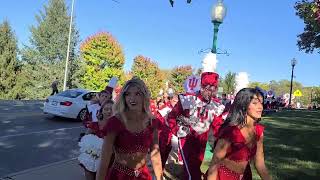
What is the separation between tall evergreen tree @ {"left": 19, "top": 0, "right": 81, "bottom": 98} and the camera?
2357 inches

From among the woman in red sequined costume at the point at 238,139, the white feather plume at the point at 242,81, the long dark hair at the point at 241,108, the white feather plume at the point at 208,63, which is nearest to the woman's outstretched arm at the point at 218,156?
the woman in red sequined costume at the point at 238,139

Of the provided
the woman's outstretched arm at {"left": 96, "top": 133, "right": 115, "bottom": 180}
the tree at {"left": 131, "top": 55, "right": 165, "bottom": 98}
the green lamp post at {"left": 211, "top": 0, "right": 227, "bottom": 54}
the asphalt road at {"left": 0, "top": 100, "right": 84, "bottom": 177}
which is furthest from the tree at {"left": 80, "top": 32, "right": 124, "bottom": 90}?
the woman's outstretched arm at {"left": 96, "top": 133, "right": 115, "bottom": 180}

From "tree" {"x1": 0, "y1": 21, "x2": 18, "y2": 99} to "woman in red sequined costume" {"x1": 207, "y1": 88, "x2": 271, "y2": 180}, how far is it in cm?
4881

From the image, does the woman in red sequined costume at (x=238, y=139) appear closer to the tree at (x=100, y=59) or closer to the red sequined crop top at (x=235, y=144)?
the red sequined crop top at (x=235, y=144)

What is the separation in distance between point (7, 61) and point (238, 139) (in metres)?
49.9

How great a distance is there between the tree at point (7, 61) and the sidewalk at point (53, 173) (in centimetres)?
4318

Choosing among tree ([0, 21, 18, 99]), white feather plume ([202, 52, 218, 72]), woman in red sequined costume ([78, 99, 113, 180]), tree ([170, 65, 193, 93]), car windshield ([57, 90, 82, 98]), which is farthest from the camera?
tree ([170, 65, 193, 93])

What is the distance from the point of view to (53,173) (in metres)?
8.60

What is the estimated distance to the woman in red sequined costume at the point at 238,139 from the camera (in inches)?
158

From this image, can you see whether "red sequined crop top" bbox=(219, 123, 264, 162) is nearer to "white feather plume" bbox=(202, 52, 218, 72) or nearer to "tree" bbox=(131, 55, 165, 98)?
"white feather plume" bbox=(202, 52, 218, 72)

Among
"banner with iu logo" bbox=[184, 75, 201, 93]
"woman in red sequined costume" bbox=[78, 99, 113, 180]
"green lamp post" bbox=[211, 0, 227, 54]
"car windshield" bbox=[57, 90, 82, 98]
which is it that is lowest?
"woman in red sequined costume" bbox=[78, 99, 113, 180]

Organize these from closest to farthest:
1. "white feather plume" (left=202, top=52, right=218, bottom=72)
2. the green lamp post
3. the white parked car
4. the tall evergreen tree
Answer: "white feather plume" (left=202, top=52, right=218, bottom=72)
the green lamp post
the white parked car
the tall evergreen tree

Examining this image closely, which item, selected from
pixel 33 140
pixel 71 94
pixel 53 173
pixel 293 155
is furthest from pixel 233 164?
pixel 71 94

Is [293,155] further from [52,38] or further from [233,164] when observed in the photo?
[52,38]
